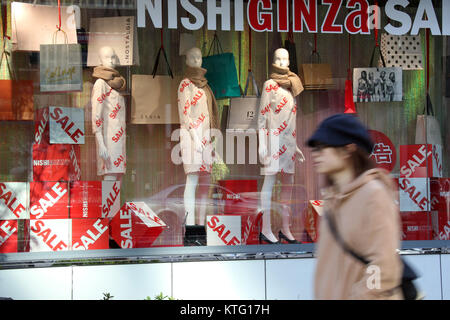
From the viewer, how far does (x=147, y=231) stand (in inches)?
250

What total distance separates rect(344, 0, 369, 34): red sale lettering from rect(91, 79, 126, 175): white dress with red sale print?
7.72ft

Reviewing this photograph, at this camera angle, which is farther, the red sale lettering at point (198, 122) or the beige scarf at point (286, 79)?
the beige scarf at point (286, 79)

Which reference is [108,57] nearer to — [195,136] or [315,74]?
[195,136]

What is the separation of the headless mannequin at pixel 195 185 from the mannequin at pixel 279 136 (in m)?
0.57

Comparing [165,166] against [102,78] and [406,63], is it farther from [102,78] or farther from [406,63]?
[406,63]

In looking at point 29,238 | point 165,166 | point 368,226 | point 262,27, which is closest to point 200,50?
point 262,27

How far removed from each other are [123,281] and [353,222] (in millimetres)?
3779

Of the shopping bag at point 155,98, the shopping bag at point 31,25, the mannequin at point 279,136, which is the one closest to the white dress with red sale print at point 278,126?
Result: the mannequin at point 279,136

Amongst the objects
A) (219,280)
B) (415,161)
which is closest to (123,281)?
(219,280)

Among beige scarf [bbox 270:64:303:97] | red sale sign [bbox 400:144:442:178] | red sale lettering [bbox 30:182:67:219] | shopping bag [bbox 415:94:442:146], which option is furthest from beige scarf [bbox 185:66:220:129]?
shopping bag [bbox 415:94:442:146]

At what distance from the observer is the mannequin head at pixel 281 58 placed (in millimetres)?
6617

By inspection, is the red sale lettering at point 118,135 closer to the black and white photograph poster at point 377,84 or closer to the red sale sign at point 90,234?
the red sale sign at point 90,234

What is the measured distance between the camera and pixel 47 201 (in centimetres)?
616
